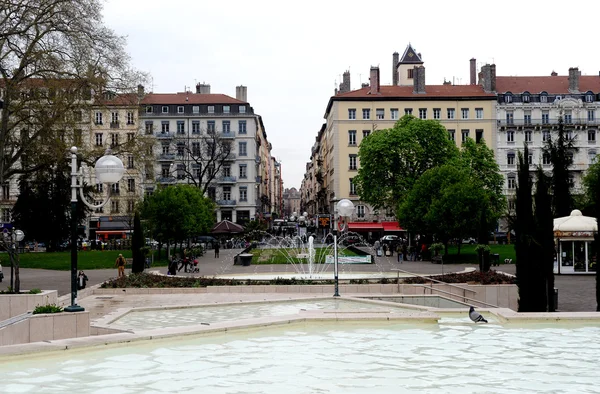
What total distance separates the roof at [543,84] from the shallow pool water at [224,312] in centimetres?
6954

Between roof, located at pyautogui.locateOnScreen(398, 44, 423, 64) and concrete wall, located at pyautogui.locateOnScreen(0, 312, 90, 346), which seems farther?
roof, located at pyautogui.locateOnScreen(398, 44, 423, 64)

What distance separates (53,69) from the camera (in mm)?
33438

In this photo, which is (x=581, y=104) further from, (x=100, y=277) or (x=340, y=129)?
(x=100, y=277)

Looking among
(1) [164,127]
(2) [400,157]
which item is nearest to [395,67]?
(1) [164,127]

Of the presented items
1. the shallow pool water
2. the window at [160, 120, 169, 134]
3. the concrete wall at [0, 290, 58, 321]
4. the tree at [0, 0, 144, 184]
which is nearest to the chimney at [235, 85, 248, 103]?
the window at [160, 120, 169, 134]

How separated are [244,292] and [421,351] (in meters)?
14.3

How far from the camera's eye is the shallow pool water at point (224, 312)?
59.5ft

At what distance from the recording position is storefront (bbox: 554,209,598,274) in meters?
36.8

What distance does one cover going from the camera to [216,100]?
90.8 meters

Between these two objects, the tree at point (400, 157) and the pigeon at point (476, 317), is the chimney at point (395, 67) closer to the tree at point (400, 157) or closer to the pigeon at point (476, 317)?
the tree at point (400, 157)

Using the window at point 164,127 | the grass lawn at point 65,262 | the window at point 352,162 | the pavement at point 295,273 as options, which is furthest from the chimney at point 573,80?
the grass lawn at point 65,262

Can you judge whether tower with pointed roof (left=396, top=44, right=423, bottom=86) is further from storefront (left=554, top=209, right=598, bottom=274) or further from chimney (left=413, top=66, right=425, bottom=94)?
storefront (left=554, top=209, right=598, bottom=274)

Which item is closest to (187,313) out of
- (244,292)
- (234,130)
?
(244,292)

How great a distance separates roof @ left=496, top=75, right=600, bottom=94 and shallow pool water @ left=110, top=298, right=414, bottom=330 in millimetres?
69537
